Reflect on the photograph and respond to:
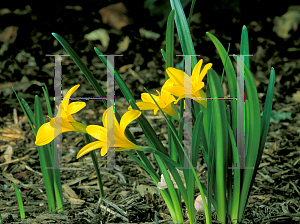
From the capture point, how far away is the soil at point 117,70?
1354 millimetres

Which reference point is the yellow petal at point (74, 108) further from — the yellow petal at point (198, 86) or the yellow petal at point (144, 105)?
the yellow petal at point (198, 86)

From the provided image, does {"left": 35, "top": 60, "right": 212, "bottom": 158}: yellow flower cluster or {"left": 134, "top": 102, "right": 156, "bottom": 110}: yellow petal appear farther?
{"left": 134, "top": 102, "right": 156, "bottom": 110}: yellow petal

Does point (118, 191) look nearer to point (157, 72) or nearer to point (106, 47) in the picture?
point (157, 72)

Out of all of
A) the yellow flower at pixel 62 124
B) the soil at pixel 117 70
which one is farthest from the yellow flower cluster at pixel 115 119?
the soil at pixel 117 70

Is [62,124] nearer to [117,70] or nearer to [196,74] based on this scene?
[196,74]

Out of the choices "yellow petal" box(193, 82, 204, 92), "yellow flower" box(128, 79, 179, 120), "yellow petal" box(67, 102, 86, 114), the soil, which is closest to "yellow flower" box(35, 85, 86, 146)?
"yellow petal" box(67, 102, 86, 114)

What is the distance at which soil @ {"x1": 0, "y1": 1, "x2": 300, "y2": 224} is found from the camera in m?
1.35

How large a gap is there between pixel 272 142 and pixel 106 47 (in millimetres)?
1523

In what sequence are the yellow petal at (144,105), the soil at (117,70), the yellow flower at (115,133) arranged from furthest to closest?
the soil at (117,70)
the yellow petal at (144,105)
the yellow flower at (115,133)

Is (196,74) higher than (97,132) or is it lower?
higher

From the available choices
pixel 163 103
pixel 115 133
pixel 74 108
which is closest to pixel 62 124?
pixel 74 108

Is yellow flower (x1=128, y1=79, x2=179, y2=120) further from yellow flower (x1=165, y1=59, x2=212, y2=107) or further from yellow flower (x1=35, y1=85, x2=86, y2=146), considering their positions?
yellow flower (x1=35, y1=85, x2=86, y2=146)

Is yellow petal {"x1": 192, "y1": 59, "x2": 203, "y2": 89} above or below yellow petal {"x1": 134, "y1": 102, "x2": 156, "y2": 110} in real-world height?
above

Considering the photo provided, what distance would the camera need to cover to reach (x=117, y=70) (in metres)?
2.45
